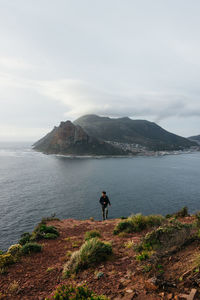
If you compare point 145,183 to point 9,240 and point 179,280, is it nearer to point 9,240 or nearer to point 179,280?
point 9,240

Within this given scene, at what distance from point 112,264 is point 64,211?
92.5 ft

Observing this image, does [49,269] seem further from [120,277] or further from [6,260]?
[120,277]

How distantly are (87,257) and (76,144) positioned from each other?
142899 millimetres

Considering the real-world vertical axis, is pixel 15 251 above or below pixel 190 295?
below

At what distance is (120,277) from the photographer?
15.3 ft

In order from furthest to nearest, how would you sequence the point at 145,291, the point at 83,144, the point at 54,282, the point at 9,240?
the point at 83,144, the point at 9,240, the point at 54,282, the point at 145,291

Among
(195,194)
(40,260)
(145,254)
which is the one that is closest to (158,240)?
(145,254)

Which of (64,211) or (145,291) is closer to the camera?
(145,291)

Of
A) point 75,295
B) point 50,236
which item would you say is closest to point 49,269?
point 75,295

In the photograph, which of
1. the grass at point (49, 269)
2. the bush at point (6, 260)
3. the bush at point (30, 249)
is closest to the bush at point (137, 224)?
the bush at point (30, 249)

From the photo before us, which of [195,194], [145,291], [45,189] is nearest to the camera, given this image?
[145,291]

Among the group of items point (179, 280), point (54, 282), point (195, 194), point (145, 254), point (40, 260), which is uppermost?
point (179, 280)

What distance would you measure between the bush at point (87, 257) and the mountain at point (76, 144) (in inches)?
5138

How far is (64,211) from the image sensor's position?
31.7 m
